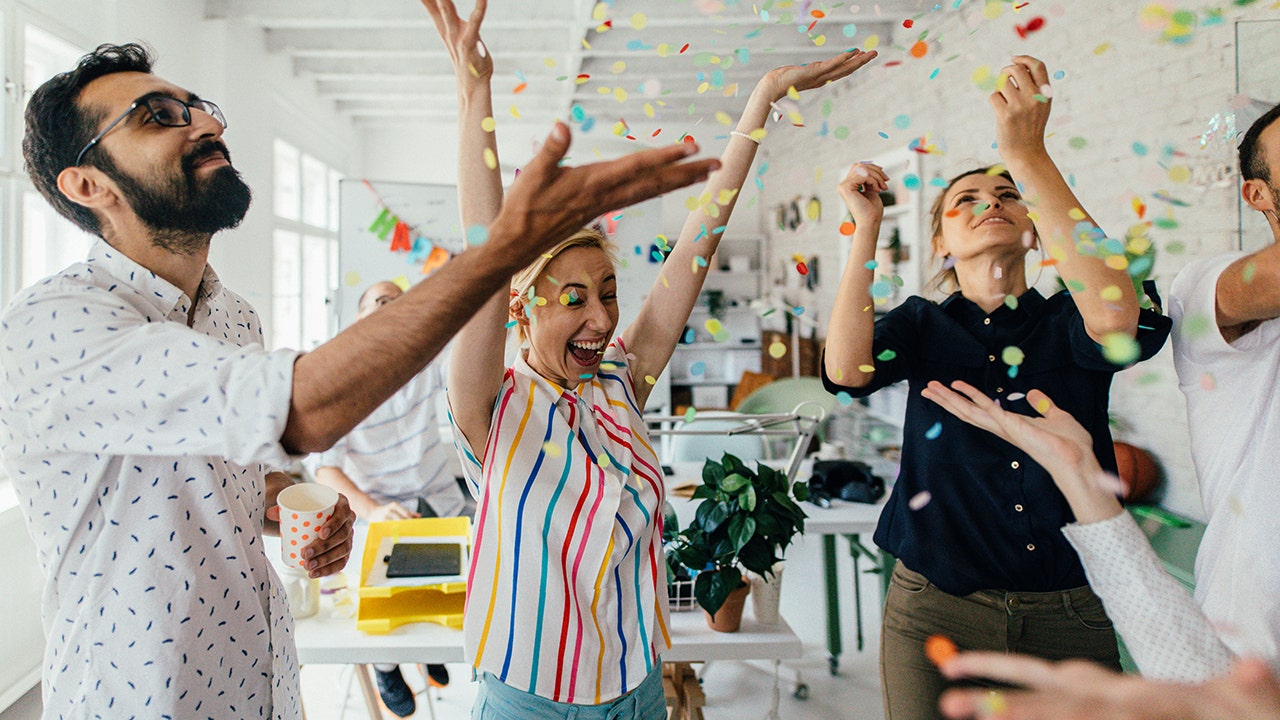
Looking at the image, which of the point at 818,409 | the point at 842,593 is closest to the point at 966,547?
the point at 818,409

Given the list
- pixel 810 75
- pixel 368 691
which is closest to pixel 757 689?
pixel 368 691

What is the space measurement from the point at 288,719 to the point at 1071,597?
133cm

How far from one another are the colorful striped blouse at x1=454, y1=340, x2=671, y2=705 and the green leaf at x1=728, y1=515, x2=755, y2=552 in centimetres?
66

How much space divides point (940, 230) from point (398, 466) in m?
2.18

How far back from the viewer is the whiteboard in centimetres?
530

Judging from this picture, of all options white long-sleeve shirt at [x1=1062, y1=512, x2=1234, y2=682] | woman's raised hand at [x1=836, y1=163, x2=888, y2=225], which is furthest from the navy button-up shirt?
white long-sleeve shirt at [x1=1062, y1=512, x2=1234, y2=682]

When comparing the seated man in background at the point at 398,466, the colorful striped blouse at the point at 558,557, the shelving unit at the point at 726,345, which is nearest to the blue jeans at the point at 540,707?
the colorful striped blouse at the point at 558,557

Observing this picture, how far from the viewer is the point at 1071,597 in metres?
1.37

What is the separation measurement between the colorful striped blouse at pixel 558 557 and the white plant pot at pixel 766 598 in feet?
2.72

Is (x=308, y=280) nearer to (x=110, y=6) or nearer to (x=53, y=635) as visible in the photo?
(x=110, y=6)

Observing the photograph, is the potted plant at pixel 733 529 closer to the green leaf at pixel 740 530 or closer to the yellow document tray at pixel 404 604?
the green leaf at pixel 740 530

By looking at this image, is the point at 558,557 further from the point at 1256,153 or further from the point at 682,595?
the point at 1256,153

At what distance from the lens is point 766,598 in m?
2.02

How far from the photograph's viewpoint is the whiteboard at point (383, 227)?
17.4 feet
